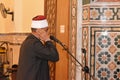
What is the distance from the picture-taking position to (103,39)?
12.2ft

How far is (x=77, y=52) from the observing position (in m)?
3.89

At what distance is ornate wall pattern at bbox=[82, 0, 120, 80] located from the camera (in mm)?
3688

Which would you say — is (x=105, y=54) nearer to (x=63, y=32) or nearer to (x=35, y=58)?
(x=63, y=32)

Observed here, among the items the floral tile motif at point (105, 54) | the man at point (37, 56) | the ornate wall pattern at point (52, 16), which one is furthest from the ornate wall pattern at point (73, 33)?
the man at point (37, 56)

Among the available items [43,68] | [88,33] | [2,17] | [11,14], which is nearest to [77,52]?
[88,33]

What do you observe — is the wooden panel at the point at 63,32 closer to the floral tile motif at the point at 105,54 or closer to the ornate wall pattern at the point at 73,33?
the ornate wall pattern at the point at 73,33

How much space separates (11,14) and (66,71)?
2.27 meters

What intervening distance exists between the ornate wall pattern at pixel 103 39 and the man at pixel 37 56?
40.7 inches

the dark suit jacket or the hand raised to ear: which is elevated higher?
the hand raised to ear

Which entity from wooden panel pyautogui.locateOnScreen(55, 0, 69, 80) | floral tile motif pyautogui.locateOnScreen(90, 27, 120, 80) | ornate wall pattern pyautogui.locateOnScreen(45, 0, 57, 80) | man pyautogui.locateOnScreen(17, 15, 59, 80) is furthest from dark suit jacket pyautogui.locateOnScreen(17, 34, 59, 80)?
ornate wall pattern pyautogui.locateOnScreen(45, 0, 57, 80)

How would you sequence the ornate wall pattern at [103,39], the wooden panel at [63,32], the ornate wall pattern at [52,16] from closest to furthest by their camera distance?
1. the ornate wall pattern at [103,39]
2. the wooden panel at [63,32]
3. the ornate wall pattern at [52,16]

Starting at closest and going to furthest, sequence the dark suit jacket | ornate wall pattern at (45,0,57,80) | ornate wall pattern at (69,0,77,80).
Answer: the dark suit jacket → ornate wall pattern at (69,0,77,80) → ornate wall pattern at (45,0,57,80)

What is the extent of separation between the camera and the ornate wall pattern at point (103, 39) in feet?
12.1

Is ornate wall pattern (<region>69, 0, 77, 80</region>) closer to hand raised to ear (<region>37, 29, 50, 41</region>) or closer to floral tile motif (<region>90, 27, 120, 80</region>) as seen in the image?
floral tile motif (<region>90, 27, 120, 80</region>)
